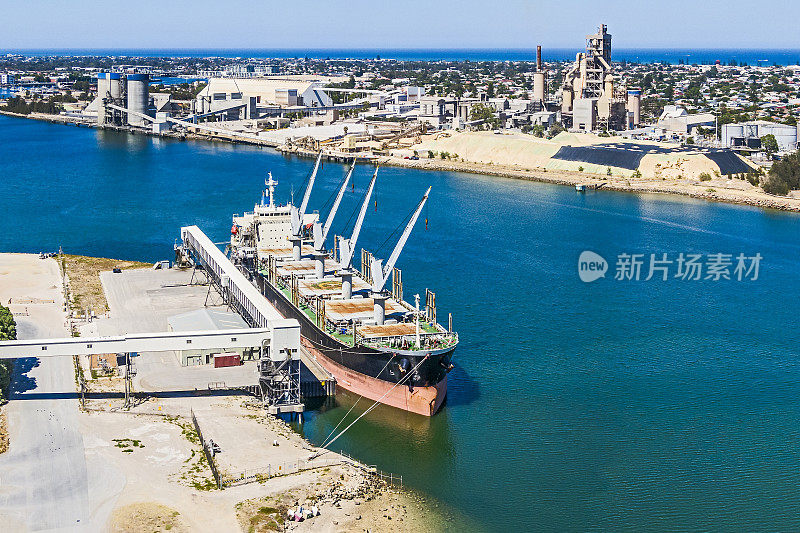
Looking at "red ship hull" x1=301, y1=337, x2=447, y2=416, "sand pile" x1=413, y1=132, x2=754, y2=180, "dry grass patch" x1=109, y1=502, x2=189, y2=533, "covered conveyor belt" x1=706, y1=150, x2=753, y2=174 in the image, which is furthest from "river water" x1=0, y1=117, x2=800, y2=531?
"covered conveyor belt" x1=706, y1=150, x2=753, y2=174

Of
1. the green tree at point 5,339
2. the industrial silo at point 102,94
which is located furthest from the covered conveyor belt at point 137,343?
the industrial silo at point 102,94

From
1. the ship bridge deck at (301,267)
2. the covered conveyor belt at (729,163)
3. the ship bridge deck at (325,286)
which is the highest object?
the covered conveyor belt at (729,163)

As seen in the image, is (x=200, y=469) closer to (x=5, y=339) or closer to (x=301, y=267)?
(x=5, y=339)

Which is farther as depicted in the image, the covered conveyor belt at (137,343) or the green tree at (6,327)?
the green tree at (6,327)

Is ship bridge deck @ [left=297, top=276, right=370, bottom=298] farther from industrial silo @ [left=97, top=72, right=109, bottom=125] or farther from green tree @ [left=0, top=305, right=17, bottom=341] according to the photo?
industrial silo @ [left=97, top=72, right=109, bottom=125]

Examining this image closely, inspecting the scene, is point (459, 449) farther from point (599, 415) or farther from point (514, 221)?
point (514, 221)

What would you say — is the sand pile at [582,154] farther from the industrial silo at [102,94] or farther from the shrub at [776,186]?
the industrial silo at [102,94]

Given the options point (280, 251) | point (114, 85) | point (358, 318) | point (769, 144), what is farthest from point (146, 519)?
point (114, 85)
